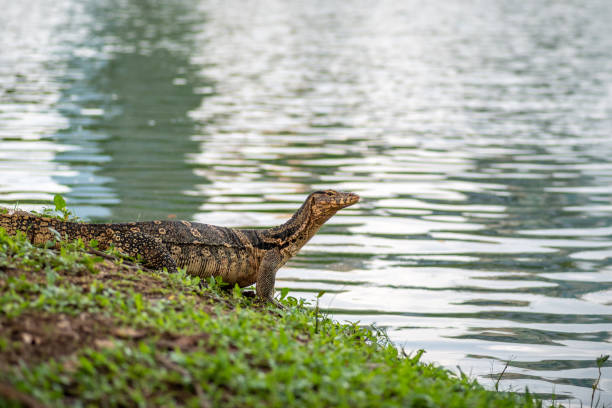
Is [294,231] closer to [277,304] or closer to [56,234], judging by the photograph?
[277,304]

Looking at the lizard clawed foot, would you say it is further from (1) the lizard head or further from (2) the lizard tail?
(2) the lizard tail

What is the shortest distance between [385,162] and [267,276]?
1081 cm

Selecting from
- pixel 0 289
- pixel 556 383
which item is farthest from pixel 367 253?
→ pixel 0 289

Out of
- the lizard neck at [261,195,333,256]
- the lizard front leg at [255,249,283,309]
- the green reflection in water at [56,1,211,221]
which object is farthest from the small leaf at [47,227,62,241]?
the green reflection in water at [56,1,211,221]

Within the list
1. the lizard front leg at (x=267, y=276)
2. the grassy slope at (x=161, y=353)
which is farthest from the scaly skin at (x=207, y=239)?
the grassy slope at (x=161, y=353)

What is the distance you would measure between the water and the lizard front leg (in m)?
1.65

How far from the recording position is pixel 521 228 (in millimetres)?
14359

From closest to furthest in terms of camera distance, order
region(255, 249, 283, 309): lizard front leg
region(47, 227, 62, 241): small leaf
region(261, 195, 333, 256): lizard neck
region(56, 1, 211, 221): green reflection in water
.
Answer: region(47, 227, 62, 241): small leaf → region(255, 249, 283, 309): lizard front leg → region(261, 195, 333, 256): lizard neck → region(56, 1, 211, 221): green reflection in water

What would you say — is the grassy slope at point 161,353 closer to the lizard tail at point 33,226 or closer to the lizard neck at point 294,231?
the lizard tail at point 33,226

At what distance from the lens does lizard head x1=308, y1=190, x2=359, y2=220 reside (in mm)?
8695

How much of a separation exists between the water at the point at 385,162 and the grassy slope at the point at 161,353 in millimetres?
2750

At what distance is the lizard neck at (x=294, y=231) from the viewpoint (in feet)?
29.4

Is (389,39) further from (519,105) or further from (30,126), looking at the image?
(30,126)

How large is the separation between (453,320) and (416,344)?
1.05 metres
